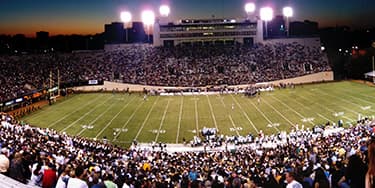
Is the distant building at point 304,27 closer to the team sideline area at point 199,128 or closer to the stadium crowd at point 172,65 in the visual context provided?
the stadium crowd at point 172,65

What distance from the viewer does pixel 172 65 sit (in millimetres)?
74938

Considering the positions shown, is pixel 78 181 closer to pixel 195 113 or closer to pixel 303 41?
pixel 195 113

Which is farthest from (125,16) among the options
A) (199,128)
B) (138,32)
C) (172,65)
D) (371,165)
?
(371,165)

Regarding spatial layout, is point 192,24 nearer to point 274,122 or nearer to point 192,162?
point 274,122

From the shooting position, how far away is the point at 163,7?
66.4 meters

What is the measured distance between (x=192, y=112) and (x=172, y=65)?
31.6 meters

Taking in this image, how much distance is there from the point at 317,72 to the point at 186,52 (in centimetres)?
2548

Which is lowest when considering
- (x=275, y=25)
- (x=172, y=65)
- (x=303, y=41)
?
(x=172, y=65)

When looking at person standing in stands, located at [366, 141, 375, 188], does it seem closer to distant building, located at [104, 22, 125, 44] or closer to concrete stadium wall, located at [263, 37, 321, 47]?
concrete stadium wall, located at [263, 37, 321, 47]

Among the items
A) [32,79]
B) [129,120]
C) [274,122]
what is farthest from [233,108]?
[32,79]

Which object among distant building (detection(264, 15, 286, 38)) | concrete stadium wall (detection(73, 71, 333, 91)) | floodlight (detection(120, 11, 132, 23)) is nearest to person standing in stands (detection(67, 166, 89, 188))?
concrete stadium wall (detection(73, 71, 333, 91))

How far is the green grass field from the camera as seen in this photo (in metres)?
35.3

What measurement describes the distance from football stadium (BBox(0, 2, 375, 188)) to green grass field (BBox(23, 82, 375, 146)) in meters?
0.15

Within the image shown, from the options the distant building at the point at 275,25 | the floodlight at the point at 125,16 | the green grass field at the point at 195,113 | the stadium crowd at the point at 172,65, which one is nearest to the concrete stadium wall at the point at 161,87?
the stadium crowd at the point at 172,65
